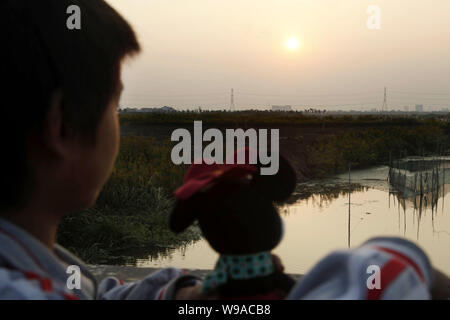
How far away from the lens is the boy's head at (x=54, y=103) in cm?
50

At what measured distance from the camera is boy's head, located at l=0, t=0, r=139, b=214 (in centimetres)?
50

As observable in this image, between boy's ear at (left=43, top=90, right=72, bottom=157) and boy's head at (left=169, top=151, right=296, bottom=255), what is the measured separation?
0.15 m

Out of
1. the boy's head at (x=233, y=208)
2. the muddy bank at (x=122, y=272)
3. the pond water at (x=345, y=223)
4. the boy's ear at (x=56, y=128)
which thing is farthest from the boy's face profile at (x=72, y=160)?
the pond water at (x=345, y=223)

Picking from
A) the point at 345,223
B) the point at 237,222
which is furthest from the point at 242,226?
the point at 345,223

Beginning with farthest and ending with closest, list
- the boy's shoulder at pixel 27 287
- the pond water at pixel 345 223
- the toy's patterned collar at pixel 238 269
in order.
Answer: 1. the pond water at pixel 345 223
2. the toy's patterned collar at pixel 238 269
3. the boy's shoulder at pixel 27 287

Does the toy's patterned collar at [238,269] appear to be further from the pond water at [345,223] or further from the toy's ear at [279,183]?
the pond water at [345,223]

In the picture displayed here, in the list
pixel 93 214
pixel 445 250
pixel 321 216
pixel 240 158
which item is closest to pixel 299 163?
pixel 321 216

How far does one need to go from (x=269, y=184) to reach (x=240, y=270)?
12cm

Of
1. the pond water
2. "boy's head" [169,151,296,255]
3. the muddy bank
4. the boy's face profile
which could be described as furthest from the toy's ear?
the pond water

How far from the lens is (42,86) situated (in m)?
0.50

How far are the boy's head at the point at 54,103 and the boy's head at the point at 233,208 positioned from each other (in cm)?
12

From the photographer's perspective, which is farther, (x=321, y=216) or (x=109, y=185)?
(x=321, y=216)

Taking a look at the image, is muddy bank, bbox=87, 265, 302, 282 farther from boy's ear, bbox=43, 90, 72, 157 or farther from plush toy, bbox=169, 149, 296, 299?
boy's ear, bbox=43, 90, 72, 157
